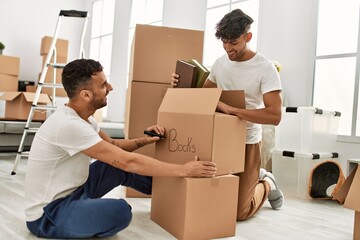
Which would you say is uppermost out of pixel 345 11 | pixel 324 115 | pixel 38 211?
pixel 345 11

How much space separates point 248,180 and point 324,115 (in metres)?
1.20

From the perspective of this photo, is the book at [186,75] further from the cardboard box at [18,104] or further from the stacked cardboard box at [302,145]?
the cardboard box at [18,104]

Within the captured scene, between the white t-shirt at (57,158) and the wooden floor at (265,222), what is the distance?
0.22 metres

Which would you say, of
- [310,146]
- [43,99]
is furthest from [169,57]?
[43,99]

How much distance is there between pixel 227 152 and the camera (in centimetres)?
175

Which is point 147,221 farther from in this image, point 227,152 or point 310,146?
point 310,146

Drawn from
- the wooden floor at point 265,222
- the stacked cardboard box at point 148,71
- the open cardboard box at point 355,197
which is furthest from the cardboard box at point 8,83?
the open cardboard box at point 355,197

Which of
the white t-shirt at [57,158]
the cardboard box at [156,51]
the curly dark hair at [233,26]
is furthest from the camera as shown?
the cardboard box at [156,51]

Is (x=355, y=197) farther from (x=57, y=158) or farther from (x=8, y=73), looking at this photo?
(x=8, y=73)

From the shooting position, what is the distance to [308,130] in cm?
291

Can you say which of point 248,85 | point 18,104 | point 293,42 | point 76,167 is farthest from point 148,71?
point 18,104

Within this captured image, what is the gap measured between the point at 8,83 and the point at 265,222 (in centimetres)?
508

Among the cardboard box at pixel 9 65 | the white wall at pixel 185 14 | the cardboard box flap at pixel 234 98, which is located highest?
the white wall at pixel 185 14

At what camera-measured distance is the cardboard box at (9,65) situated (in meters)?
5.85
